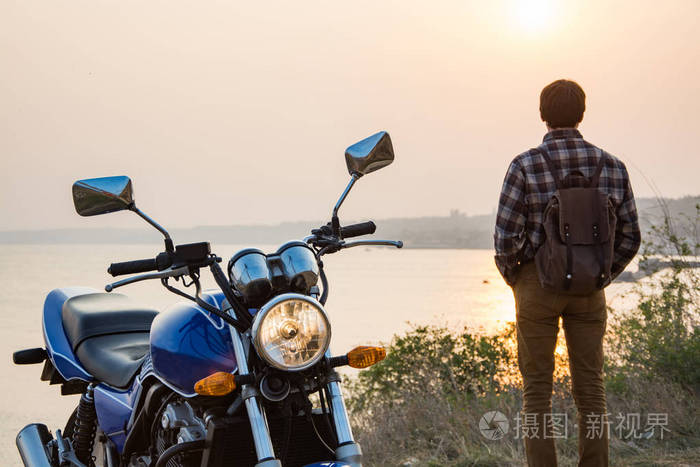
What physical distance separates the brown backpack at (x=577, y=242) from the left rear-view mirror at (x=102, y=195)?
177cm

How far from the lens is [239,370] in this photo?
5.93 ft

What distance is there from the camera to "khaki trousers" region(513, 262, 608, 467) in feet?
9.77

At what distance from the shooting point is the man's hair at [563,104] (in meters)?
3.03

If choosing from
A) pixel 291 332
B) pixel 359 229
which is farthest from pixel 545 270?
pixel 291 332

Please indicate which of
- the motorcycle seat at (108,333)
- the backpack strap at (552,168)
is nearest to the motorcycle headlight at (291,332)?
the motorcycle seat at (108,333)

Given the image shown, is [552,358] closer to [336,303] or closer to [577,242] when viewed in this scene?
[577,242]

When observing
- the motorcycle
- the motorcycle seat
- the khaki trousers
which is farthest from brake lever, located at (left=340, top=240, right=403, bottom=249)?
the khaki trousers

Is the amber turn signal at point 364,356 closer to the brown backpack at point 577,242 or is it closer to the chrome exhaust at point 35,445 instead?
the brown backpack at point 577,242

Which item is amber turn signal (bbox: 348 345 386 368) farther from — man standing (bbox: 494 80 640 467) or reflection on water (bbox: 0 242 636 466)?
man standing (bbox: 494 80 640 467)

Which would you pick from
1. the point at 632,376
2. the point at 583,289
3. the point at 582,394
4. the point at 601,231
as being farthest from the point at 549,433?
the point at 632,376

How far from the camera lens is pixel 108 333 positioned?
9.64 feet

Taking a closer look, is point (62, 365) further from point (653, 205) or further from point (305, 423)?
point (653, 205)

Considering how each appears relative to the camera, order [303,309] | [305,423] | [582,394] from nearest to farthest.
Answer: [303,309], [305,423], [582,394]

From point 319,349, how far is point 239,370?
0.23 meters
